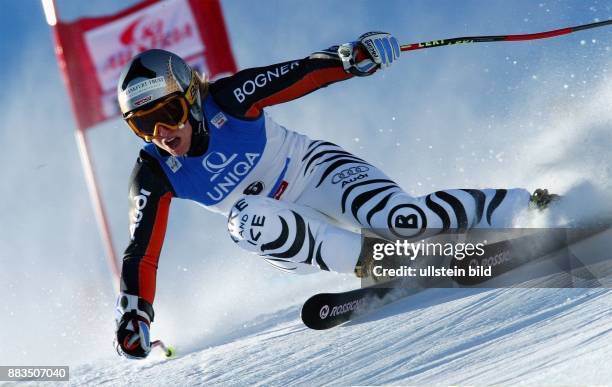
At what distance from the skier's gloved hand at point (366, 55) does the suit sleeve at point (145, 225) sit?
1.07 metres

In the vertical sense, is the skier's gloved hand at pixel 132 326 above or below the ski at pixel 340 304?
above

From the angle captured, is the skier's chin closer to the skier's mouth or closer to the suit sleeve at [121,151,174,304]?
the skier's mouth

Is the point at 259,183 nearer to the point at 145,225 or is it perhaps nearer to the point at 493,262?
the point at 145,225

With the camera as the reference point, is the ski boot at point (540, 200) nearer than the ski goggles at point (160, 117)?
No

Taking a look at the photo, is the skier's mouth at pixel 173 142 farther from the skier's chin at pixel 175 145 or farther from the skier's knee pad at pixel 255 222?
the skier's knee pad at pixel 255 222

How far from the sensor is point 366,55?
156 inches

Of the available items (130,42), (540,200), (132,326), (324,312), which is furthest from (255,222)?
(130,42)

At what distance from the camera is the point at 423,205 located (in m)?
3.77

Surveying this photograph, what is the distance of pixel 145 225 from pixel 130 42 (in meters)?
4.89

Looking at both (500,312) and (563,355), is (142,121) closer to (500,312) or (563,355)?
(500,312)

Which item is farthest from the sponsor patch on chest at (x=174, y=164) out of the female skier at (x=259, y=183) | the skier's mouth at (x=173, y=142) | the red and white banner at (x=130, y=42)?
the red and white banner at (x=130, y=42)

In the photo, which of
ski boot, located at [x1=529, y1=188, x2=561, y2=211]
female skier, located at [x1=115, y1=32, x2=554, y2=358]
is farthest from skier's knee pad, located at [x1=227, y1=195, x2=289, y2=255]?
ski boot, located at [x1=529, y1=188, x2=561, y2=211]

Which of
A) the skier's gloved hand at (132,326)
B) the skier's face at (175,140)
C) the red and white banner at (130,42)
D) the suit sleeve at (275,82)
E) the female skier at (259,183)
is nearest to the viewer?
the skier's gloved hand at (132,326)

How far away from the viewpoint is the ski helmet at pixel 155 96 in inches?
148
